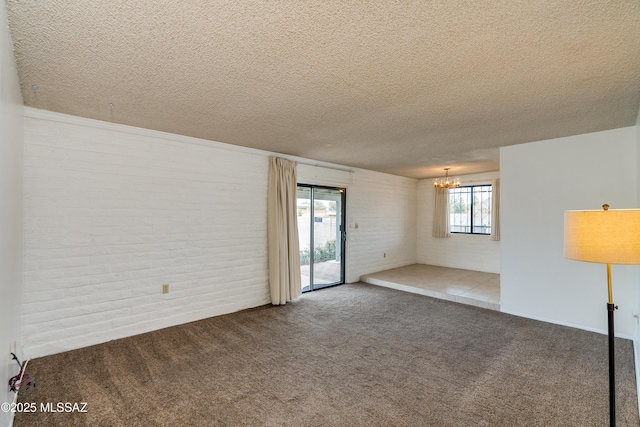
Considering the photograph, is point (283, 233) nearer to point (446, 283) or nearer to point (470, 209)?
point (446, 283)

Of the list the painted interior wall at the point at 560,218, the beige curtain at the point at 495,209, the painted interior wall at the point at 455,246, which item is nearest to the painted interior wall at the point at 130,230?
the painted interior wall at the point at 560,218

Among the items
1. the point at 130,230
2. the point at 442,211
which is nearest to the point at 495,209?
the point at 442,211

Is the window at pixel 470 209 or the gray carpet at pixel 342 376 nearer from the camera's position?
the gray carpet at pixel 342 376

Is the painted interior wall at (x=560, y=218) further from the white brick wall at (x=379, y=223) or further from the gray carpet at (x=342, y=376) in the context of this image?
the white brick wall at (x=379, y=223)

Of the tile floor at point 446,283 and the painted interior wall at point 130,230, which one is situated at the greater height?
the painted interior wall at point 130,230

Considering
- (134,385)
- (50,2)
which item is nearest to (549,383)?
(134,385)

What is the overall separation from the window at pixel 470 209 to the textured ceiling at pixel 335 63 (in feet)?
11.5

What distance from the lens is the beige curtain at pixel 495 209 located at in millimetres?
6430

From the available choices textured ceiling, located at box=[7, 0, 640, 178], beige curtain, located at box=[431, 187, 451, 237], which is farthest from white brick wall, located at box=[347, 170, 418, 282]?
textured ceiling, located at box=[7, 0, 640, 178]

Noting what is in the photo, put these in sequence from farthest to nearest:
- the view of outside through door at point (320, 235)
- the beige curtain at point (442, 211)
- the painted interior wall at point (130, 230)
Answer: the beige curtain at point (442, 211) < the view of outside through door at point (320, 235) < the painted interior wall at point (130, 230)

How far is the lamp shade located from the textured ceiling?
3.37ft

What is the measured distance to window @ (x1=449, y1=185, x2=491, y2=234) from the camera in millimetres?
6906

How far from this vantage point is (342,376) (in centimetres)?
260

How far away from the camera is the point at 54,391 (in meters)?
2.35
